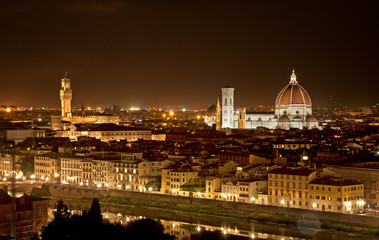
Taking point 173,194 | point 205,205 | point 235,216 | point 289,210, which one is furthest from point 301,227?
point 173,194

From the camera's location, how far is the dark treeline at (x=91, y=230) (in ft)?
58.1

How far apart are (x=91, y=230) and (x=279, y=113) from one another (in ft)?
174

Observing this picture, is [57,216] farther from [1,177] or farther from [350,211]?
[1,177]

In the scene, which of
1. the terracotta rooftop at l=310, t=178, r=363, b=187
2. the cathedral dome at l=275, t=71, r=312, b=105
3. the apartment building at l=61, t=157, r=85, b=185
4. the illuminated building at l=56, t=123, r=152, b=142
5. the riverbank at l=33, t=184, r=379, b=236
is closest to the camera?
the riverbank at l=33, t=184, r=379, b=236

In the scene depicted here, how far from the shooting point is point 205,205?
2759cm

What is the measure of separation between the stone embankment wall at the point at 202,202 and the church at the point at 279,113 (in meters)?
38.0

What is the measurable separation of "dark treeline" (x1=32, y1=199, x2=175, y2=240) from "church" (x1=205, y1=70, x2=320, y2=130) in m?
48.9

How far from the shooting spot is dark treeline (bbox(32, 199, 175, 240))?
17.7m

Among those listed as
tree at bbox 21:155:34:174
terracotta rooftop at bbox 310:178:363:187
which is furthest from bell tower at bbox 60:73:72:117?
terracotta rooftop at bbox 310:178:363:187

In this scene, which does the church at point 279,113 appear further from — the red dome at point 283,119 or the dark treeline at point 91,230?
the dark treeline at point 91,230

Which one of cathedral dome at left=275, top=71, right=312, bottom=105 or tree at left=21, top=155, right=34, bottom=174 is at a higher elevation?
cathedral dome at left=275, top=71, right=312, bottom=105

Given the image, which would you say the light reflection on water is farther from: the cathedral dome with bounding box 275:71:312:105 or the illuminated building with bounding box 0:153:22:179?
the cathedral dome with bounding box 275:71:312:105

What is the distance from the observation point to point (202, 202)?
91.2 ft

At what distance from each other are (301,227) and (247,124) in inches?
1877
